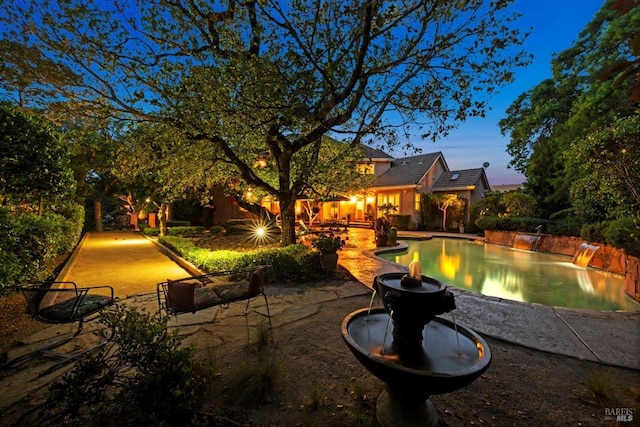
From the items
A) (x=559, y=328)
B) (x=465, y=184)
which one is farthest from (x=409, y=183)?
(x=559, y=328)

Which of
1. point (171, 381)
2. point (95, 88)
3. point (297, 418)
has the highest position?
point (95, 88)

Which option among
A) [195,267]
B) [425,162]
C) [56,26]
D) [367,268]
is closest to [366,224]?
[425,162]

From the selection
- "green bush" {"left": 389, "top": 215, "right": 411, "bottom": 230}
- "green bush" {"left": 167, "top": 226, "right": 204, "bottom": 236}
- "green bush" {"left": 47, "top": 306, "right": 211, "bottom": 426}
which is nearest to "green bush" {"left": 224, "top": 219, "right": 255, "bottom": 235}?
"green bush" {"left": 167, "top": 226, "right": 204, "bottom": 236}

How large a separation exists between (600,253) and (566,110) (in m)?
10.6

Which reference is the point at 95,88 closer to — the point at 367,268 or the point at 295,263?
the point at 295,263

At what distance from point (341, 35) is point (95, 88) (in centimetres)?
581

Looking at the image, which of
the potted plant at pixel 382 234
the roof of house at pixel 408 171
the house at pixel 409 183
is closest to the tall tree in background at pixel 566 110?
the house at pixel 409 183

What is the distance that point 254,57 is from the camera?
5664mm

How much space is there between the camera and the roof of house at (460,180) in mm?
22484

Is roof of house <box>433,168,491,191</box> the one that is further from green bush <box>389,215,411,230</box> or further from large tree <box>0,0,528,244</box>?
large tree <box>0,0,528,244</box>

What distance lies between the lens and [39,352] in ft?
12.6

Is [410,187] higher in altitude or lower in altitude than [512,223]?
higher

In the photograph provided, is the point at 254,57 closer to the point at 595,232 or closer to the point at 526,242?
the point at 595,232

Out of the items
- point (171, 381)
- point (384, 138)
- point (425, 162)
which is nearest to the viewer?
point (171, 381)
